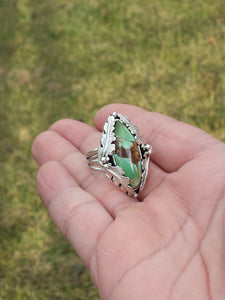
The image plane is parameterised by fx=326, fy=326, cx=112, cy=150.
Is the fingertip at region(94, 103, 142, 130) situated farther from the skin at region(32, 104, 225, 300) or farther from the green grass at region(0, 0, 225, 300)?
the green grass at region(0, 0, 225, 300)

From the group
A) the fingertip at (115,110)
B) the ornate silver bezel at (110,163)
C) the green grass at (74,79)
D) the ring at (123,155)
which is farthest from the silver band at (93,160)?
the green grass at (74,79)

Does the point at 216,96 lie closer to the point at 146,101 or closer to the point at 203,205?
the point at 146,101

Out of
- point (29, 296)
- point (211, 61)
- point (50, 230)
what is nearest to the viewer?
point (29, 296)

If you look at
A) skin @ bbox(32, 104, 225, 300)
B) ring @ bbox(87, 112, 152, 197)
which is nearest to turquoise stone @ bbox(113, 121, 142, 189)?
ring @ bbox(87, 112, 152, 197)

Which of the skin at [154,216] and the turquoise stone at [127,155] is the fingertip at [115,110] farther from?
the turquoise stone at [127,155]

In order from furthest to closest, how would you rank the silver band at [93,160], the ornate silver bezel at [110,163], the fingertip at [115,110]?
the fingertip at [115,110], the silver band at [93,160], the ornate silver bezel at [110,163]

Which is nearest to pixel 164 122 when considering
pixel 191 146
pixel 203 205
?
pixel 191 146

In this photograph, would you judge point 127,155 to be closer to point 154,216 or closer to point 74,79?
point 154,216

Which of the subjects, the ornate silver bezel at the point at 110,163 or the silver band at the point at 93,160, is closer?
the ornate silver bezel at the point at 110,163
